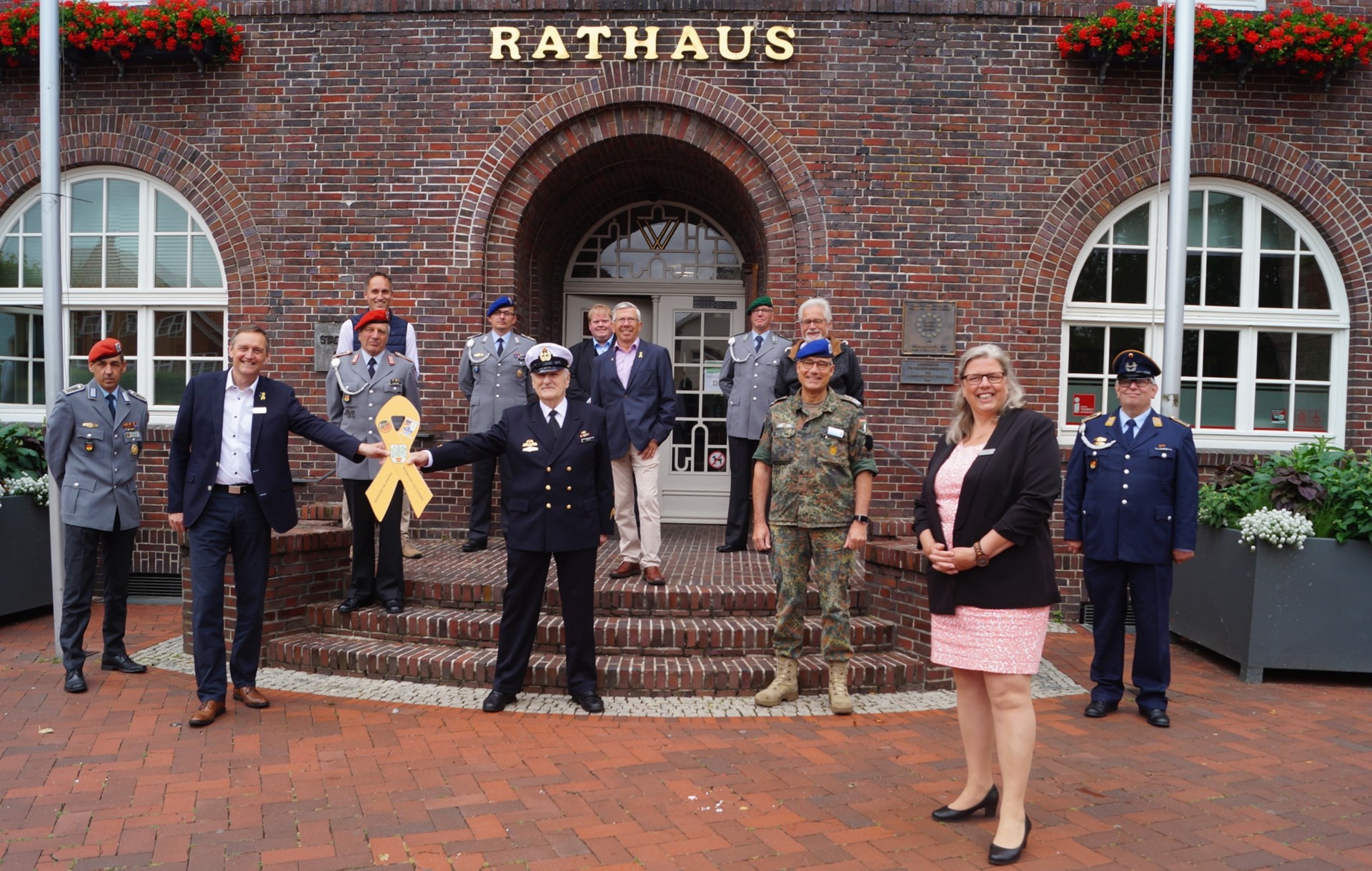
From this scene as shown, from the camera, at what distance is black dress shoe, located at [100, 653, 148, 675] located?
6.32 meters

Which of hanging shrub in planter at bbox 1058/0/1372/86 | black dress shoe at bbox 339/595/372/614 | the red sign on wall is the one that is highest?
hanging shrub in planter at bbox 1058/0/1372/86

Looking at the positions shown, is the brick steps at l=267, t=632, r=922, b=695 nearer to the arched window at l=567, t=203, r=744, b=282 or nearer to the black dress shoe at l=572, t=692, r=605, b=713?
A: the black dress shoe at l=572, t=692, r=605, b=713

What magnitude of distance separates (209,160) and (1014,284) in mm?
7281

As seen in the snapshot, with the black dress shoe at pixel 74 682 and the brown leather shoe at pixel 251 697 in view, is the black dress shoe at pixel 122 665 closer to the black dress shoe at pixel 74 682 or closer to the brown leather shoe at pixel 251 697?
the black dress shoe at pixel 74 682

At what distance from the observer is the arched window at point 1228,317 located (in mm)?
8844

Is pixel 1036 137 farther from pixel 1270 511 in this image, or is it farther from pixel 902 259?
pixel 1270 511

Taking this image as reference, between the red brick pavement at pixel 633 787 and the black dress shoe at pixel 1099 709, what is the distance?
82 mm

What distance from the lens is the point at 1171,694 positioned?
243 inches

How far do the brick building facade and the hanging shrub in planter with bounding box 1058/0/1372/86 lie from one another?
0.97ft

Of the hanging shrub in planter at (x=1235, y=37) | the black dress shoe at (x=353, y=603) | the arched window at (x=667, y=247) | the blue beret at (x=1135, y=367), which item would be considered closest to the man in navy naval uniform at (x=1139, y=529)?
the blue beret at (x=1135, y=367)

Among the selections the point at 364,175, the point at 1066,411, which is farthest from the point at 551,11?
the point at 1066,411

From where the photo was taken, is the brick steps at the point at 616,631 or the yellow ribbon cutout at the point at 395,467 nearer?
the yellow ribbon cutout at the point at 395,467

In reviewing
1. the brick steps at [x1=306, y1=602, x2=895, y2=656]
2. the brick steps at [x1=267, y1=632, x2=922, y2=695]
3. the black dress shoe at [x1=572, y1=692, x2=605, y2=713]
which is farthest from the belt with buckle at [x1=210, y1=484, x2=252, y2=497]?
the black dress shoe at [x1=572, y1=692, x2=605, y2=713]

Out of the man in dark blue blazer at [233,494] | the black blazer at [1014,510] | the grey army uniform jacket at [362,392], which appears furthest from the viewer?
the grey army uniform jacket at [362,392]
